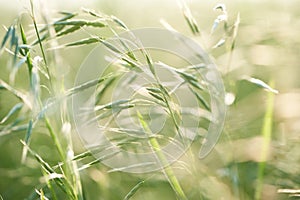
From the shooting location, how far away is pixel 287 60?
1.73m

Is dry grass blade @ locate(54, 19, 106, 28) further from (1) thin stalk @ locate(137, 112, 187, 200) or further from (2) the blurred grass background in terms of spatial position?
(1) thin stalk @ locate(137, 112, 187, 200)

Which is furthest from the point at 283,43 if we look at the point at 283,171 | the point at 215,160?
the point at 283,171

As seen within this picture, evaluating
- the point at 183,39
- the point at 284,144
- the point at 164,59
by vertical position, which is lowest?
the point at 164,59

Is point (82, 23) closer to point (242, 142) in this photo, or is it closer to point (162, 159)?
point (162, 159)

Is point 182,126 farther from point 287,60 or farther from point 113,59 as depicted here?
point 287,60

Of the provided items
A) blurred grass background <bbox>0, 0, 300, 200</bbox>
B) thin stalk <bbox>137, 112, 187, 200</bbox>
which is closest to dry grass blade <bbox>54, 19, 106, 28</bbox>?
blurred grass background <bbox>0, 0, 300, 200</bbox>

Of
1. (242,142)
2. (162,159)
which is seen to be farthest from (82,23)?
(242,142)

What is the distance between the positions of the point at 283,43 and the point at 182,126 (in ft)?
2.03

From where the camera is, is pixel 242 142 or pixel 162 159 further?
pixel 242 142

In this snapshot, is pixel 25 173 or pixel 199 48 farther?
pixel 25 173

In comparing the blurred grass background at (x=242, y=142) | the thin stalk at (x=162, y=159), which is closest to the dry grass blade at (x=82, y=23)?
the blurred grass background at (x=242, y=142)

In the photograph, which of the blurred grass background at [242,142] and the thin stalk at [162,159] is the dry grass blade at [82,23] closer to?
the blurred grass background at [242,142]

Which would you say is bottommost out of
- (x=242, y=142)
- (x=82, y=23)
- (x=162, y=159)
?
(x=242, y=142)

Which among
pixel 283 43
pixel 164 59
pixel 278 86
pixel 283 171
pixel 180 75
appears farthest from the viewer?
pixel 164 59
